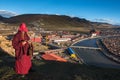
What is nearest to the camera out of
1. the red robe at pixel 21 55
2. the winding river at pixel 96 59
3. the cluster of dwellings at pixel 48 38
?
the red robe at pixel 21 55

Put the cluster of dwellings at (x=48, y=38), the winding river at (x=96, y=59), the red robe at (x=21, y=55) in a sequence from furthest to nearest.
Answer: the cluster of dwellings at (x=48, y=38)
the winding river at (x=96, y=59)
the red robe at (x=21, y=55)

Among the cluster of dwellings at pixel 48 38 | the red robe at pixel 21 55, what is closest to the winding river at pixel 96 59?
the cluster of dwellings at pixel 48 38

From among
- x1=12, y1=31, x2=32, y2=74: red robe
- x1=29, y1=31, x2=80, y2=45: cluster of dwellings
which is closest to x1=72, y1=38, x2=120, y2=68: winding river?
x1=29, y1=31, x2=80, y2=45: cluster of dwellings

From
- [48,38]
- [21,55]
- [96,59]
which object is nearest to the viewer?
[21,55]

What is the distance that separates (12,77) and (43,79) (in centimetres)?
134

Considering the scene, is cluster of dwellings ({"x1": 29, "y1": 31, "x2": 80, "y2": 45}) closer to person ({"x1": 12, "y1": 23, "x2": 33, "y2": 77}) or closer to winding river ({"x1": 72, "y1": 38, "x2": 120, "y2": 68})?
winding river ({"x1": 72, "y1": 38, "x2": 120, "y2": 68})

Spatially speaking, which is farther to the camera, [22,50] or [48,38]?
[48,38]

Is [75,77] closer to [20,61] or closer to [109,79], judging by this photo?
[109,79]

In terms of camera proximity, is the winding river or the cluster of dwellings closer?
the winding river

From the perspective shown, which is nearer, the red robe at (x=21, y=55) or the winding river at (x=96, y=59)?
the red robe at (x=21, y=55)

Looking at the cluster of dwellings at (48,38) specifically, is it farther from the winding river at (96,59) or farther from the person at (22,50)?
the person at (22,50)

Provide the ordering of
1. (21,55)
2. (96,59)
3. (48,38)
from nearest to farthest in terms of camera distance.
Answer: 1. (21,55)
2. (96,59)
3. (48,38)

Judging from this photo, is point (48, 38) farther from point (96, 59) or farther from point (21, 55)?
point (21, 55)

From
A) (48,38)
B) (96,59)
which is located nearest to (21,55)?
(96,59)
